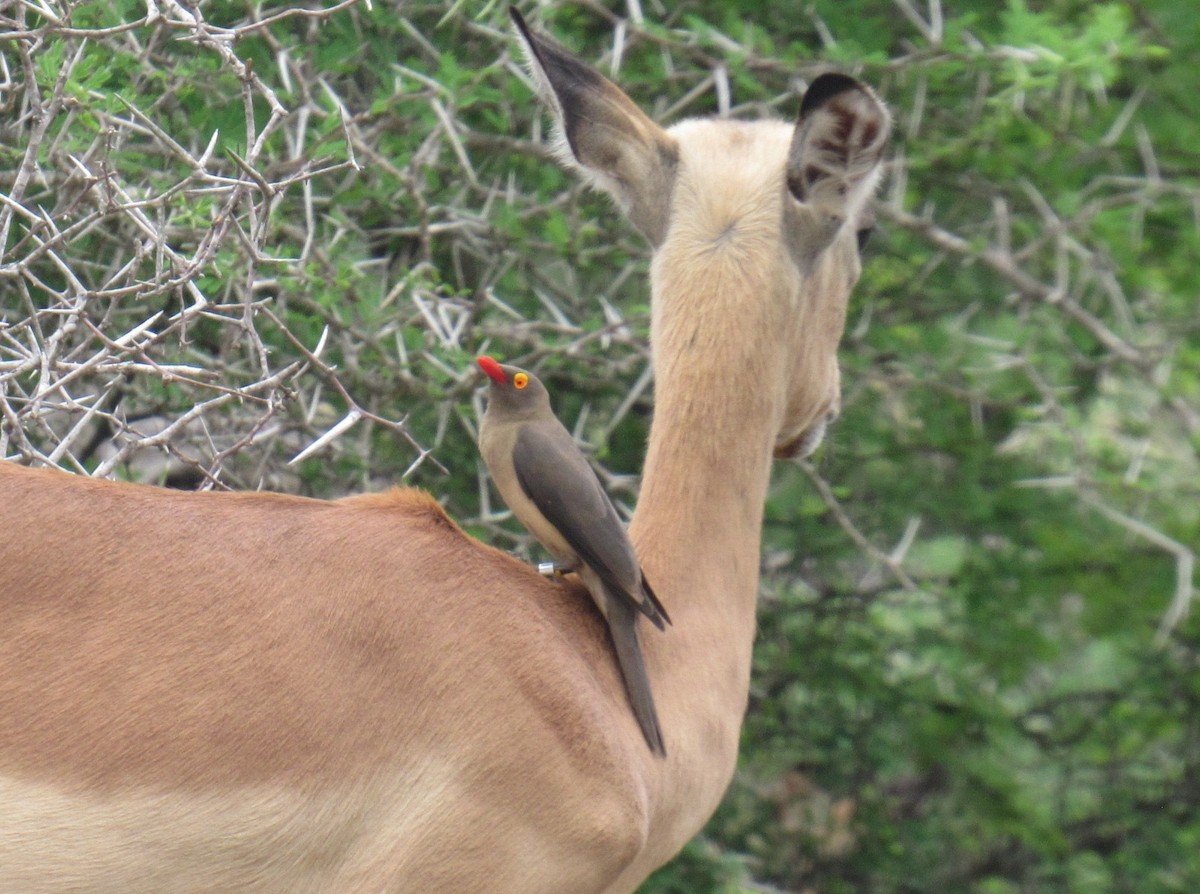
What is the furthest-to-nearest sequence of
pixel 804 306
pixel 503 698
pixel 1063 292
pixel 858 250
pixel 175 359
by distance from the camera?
pixel 1063 292 → pixel 175 359 → pixel 858 250 → pixel 804 306 → pixel 503 698

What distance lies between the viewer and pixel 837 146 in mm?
3240

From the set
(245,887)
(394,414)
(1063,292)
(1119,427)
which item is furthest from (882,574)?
(245,887)

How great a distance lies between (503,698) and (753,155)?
145cm

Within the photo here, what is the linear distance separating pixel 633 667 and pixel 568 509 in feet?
1.05

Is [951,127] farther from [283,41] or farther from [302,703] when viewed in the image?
[302,703]

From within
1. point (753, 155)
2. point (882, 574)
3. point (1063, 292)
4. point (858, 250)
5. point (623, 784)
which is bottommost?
point (882, 574)

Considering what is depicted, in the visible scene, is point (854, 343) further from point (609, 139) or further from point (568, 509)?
point (568, 509)

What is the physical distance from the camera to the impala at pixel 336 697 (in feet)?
7.63

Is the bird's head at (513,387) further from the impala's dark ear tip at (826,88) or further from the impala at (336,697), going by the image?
the impala's dark ear tip at (826,88)

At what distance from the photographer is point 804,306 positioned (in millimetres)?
3357

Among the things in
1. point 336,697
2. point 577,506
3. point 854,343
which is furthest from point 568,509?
point 854,343

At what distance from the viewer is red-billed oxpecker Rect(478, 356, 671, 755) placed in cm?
278

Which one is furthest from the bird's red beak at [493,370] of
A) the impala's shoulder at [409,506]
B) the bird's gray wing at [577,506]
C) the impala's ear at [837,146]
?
the impala's ear at [837,146]

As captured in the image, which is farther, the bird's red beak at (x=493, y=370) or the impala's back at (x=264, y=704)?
the bird's red beak at (x=493, y=370)
